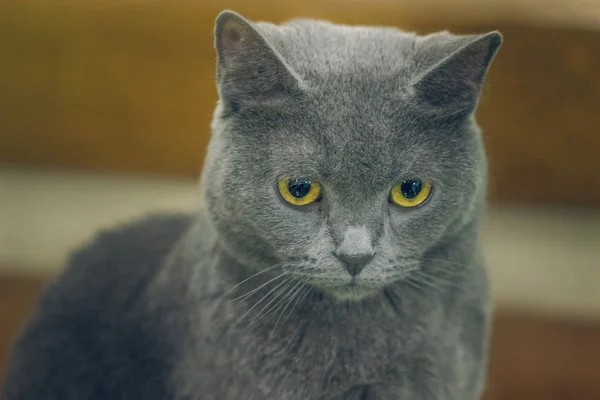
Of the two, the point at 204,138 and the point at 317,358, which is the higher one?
the point at 204,138

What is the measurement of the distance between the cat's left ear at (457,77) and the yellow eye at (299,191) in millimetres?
134

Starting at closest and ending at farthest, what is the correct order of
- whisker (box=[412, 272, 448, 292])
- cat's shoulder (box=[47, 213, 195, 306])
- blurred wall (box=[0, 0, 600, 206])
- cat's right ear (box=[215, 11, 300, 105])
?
1. cat's right ear (box=[215, 11, 300, 105])
2. whisker (box=[412, 272, 448, 292])
3. cat's shoulder (box=[47, 213, 195, 306])
4. blurred wall (box=[0, 0, 600, 206])

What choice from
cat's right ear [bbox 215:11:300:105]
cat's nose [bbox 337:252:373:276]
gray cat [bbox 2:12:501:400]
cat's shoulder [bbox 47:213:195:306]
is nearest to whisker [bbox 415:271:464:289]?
gray cat [bbox 2:12:501:400]

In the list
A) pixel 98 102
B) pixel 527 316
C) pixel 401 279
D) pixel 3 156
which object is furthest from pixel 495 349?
pixel 3 156

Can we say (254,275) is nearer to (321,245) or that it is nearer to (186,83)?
(321,245)

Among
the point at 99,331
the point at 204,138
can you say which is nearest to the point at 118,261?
the point at 99,331

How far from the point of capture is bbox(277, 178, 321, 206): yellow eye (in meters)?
0.75

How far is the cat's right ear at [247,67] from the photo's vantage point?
703 millimetres

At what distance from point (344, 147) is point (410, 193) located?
0.29ft

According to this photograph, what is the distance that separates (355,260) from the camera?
0.72 m

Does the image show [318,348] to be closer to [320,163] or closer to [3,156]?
[320,163]

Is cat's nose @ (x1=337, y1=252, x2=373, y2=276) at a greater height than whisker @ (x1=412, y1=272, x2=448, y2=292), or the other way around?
cat's nose @ (x1=337, y1=252, x2=373, y2=276)

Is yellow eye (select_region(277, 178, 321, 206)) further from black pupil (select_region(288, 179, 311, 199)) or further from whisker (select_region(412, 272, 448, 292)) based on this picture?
whisker (select_region(412, 272, 448, 292))

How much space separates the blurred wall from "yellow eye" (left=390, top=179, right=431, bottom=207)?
15.6 inches
